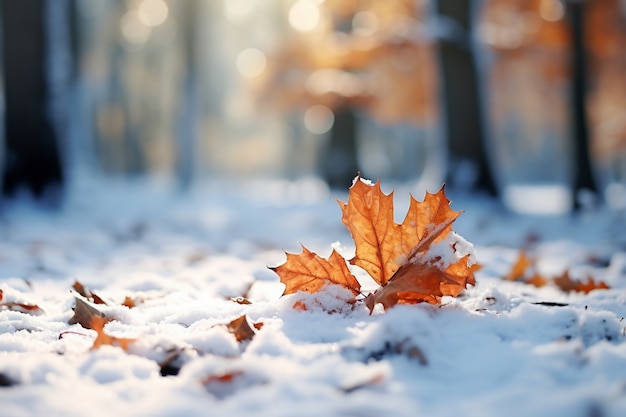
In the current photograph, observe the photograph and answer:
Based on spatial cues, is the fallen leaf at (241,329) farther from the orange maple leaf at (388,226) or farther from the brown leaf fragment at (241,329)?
the orange maple leaf at (388,226)

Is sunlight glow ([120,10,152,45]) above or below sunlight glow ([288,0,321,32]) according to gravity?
above

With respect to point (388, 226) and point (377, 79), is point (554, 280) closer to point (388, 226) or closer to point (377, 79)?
point (388, 226)

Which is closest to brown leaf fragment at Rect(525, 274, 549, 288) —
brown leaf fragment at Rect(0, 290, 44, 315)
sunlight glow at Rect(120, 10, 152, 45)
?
brown leaf fragment at Rect(0, 290, 44, 315)

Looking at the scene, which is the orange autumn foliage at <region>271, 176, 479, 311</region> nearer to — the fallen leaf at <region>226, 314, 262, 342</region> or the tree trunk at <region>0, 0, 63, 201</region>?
the fallen leaf at <region>226, 314, 262, 342</region>

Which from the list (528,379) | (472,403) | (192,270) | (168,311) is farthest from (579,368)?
(192,270)

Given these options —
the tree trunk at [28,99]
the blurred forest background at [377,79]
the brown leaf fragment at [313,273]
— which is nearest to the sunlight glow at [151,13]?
the blurred forest background at [377,79]

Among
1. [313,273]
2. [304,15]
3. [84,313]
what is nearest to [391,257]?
[313,273]
